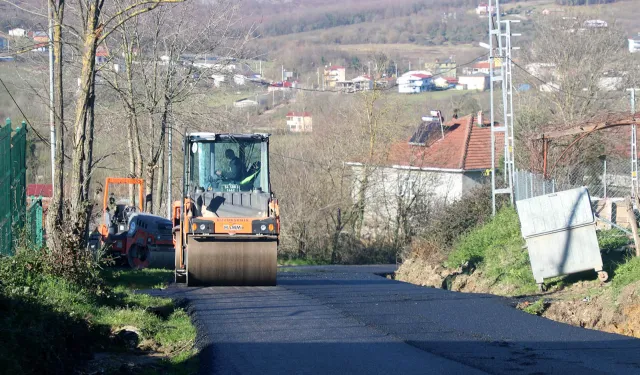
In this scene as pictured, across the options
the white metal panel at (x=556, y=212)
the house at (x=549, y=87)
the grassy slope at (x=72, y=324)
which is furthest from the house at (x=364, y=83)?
the grassy slope at (x=72, y=324)

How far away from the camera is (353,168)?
41.5 metres

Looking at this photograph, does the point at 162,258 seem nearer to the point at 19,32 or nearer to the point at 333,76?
the point at 19,32

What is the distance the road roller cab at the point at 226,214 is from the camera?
1555 cm

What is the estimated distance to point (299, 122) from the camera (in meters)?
50.3

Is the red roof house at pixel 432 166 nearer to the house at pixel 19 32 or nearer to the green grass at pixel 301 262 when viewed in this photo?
the green grass at pixel 301 262

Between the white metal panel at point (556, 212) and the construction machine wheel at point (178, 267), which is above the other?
the white metal panel at point (556, 212)

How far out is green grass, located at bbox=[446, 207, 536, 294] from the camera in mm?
17750

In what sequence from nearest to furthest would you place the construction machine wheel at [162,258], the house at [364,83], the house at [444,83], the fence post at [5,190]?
the fence post at [5,190] → the construction machine wheel at [162,258] → the house at [364,83] → the house at [444,83]

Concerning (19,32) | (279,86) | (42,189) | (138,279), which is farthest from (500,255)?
(279,86)

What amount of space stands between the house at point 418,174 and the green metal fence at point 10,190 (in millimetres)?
25829

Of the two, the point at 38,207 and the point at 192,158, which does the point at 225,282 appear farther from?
the point at 38,207

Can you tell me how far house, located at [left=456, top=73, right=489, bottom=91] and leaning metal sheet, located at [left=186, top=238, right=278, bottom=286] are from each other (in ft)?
224

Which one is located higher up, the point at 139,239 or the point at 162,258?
the point at 139,239

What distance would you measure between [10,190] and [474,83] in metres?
72.9
